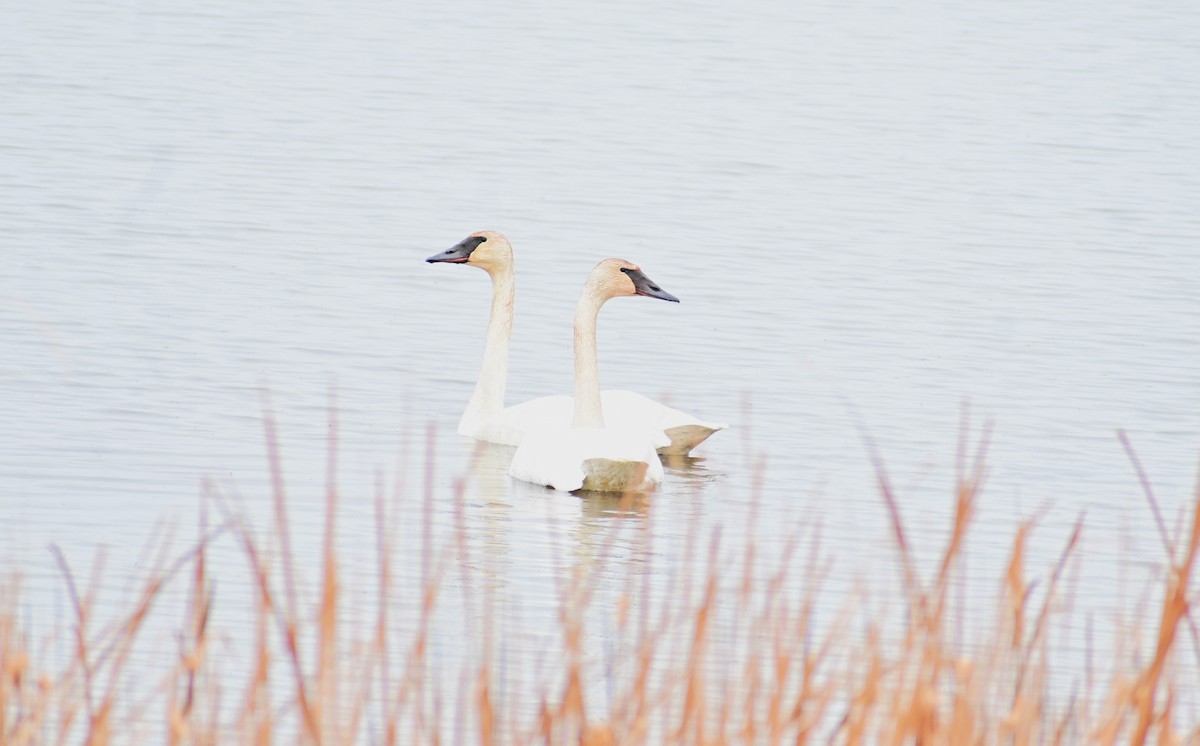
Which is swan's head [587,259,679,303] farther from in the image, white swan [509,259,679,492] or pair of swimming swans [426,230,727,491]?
white swan [509,259,679,492]

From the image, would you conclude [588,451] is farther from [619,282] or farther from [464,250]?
[464,250]

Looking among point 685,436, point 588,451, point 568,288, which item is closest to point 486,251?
point 685,436

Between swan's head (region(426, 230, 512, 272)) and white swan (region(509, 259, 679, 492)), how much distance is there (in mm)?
1836

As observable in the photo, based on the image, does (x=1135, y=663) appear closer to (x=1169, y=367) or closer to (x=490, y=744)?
(x=490, y=744)

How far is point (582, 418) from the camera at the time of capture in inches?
405

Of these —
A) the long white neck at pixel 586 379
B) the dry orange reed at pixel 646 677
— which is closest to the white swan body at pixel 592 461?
the long white neck at pixel 586 379

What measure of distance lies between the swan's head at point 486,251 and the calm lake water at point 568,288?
2.27 ft

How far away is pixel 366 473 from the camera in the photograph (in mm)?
9523

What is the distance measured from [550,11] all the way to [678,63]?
7440 millimetres

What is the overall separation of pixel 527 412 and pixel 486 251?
5.67 ft

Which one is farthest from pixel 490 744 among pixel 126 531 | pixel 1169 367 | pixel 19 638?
pixel 1169 367

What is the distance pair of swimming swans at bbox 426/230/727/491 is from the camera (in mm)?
9594

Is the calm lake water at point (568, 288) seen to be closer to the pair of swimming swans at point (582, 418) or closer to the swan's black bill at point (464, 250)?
the pair of swimming swans at point (582, 418)

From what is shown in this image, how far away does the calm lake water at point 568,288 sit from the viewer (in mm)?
8984
